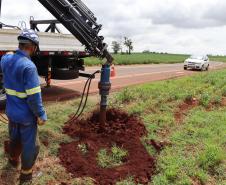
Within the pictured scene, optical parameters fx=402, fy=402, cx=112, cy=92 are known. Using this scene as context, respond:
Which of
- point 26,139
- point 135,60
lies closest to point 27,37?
point 26,139

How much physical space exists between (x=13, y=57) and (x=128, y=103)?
592 centimetres

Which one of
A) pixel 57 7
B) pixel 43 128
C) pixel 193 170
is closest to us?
pixel 193 170

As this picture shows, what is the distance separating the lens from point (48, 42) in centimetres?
1158

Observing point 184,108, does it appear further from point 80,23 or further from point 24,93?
point 24,93

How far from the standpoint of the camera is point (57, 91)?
1329cm

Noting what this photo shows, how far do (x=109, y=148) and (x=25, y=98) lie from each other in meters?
2.58

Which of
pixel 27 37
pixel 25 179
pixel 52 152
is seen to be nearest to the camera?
pixel 27 37

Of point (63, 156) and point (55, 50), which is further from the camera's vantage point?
point (55, 50)

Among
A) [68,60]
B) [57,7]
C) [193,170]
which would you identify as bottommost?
[193,170]

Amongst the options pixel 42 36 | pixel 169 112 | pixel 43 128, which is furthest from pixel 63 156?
pixel 42 36

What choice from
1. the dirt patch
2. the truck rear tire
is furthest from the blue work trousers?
the truck rear tire

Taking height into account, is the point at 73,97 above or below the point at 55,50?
below

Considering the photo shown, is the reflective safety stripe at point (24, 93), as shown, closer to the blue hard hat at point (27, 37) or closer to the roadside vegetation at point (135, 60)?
the blue hard hat at point (27, 37)

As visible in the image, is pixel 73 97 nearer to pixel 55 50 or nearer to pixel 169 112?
pixel 55 50
